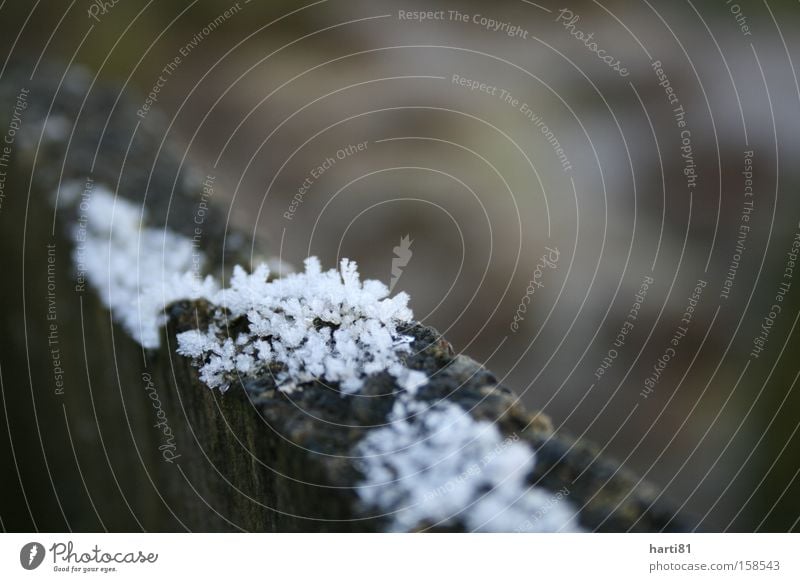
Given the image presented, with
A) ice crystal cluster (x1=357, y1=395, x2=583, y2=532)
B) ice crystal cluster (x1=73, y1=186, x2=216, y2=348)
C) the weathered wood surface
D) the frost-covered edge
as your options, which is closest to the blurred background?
the weathered wood surface

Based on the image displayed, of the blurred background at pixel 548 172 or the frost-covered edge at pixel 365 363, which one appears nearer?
the frost-covered edge at pixel 365 363

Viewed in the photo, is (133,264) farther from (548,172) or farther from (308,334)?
(548,172)

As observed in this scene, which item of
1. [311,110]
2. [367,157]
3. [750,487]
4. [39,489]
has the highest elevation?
[311,110]

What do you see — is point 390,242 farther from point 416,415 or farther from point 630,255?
point 416,415

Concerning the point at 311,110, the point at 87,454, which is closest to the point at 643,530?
the point at 87,454

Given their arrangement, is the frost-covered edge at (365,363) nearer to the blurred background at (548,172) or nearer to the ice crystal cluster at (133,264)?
the ice crystal cluster at (133,264)

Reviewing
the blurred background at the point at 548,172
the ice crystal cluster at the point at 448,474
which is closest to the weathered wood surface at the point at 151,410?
the ice crystal cluster at the point at 448,474

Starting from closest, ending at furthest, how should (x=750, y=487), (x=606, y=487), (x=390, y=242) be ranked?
(x=606, y=487) → (x=750, y=487) → (x=390, y=242)
